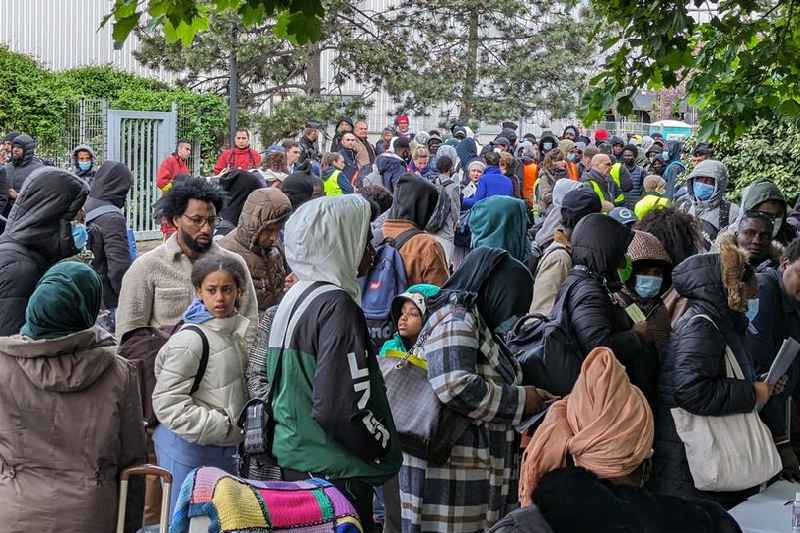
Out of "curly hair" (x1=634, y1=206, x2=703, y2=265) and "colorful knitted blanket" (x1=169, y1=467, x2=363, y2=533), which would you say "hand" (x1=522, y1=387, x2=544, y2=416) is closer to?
"colorful knitted blanket" (x1=169, y1=467, x2=363, y2=533)

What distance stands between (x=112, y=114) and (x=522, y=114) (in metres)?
13.2

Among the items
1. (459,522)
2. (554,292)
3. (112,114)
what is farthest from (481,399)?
(112,114)

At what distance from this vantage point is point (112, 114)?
63.6ft

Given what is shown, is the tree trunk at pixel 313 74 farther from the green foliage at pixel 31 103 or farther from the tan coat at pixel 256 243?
the tan coat at pixel 256 243

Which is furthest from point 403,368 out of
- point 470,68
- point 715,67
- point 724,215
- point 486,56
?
point 486,56

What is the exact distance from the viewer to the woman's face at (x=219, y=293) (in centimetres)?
546

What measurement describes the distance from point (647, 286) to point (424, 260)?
74.7 inches

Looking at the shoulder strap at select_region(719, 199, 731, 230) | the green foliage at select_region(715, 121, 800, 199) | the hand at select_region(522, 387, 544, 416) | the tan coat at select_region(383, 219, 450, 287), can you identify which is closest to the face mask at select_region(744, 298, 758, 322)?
the hand at select_region(522, 387, 544, 416)

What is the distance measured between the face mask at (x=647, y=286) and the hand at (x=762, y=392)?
2.96 feet

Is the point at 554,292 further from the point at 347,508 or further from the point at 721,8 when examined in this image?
the point at 347,508

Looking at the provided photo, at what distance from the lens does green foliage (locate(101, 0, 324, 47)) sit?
5074 millimetres

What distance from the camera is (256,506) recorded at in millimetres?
3217

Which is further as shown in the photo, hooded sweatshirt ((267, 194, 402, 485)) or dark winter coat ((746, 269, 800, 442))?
dark winter coat ((746, 269, 800, 442))

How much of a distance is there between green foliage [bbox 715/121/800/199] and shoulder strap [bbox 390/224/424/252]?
844 centimetres
